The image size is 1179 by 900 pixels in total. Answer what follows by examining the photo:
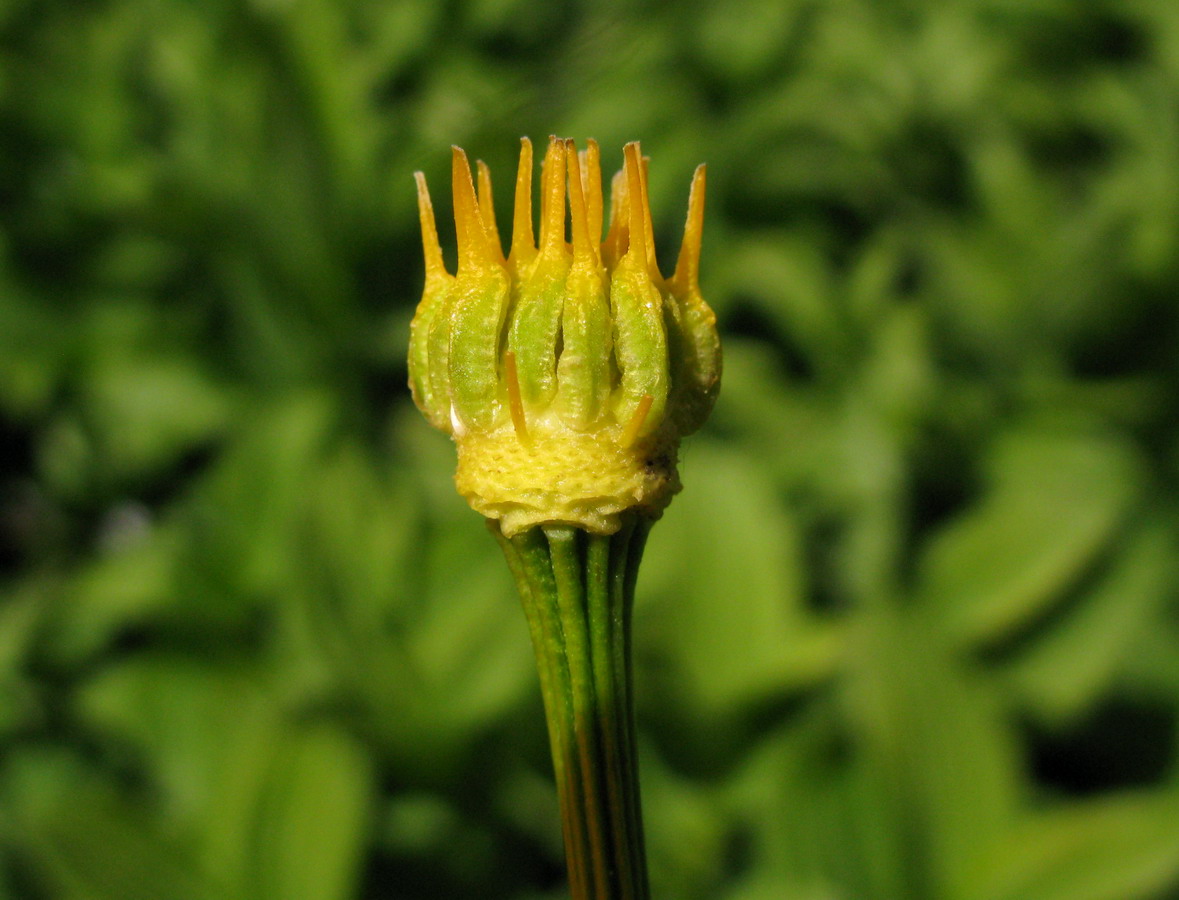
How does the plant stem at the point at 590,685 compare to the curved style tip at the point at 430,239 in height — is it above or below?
below

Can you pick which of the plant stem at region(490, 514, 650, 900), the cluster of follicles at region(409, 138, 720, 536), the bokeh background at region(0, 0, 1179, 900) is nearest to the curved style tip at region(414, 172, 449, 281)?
the cluster of follicles at region(409, 138, 720, 536)

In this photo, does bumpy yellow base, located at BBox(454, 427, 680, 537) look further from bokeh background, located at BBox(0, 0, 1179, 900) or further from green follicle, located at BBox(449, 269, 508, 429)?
bokeh background, located at BBox(0, 0, 1179, 900)

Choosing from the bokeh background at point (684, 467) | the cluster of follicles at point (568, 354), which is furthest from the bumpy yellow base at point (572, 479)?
the bokeh background at point (684, 467)

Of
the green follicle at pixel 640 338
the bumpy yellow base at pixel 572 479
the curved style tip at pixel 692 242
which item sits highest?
the curved style tip at pixel 692 242

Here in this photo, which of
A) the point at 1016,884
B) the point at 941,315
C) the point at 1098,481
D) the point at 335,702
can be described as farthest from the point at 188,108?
the point at 1016,884

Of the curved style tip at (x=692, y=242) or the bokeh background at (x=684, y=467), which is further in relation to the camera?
the bokeh background at (x=684, y=467)

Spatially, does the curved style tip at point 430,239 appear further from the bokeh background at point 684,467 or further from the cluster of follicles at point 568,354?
the bokeh background at point 684,467

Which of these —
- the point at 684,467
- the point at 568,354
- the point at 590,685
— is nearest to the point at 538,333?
the point at 568,354
